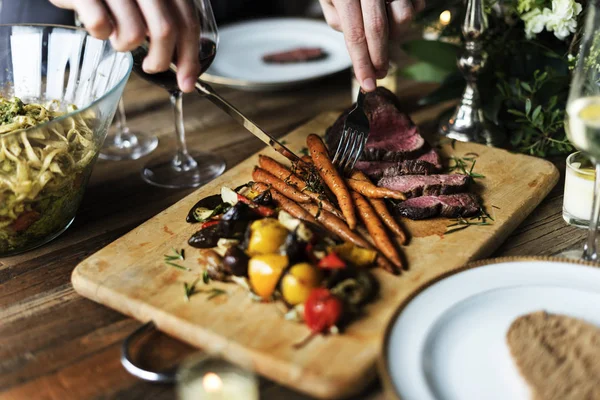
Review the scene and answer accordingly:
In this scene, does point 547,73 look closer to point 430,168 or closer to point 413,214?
point 430,168

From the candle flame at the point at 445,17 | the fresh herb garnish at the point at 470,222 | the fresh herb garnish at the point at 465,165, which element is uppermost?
the candle flame at the point at 445,17

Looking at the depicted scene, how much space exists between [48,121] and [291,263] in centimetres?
95

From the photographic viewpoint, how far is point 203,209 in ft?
7.06

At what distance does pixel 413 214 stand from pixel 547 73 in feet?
3.49

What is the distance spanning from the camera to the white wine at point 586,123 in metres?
1.56

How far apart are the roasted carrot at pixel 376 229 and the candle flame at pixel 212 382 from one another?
747mm

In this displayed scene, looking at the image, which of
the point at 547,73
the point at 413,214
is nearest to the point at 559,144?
the point at 547,73

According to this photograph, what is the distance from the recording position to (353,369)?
146cm

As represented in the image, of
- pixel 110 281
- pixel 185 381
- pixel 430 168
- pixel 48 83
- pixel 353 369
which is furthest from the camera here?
pixel 48 83

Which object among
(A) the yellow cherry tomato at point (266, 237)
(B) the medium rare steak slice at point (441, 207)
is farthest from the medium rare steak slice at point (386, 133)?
(A) the yellow cherry tomato at point (266, 237)

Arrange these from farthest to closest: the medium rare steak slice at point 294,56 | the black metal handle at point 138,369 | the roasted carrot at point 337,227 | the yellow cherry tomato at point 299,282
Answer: the medium rare steak slice at point 294,56 < the roasted carrot at point 337,227 < the yellow cherry tomato at point 299,282 < the black metal handle at point 138,369

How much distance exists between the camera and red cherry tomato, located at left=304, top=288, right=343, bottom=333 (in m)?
Answer: 1.54

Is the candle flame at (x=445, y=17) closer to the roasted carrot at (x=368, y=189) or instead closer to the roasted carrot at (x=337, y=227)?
the roasted carrot at (x=368, y=189)

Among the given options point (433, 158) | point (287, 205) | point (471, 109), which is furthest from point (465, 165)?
point (287, 205)
